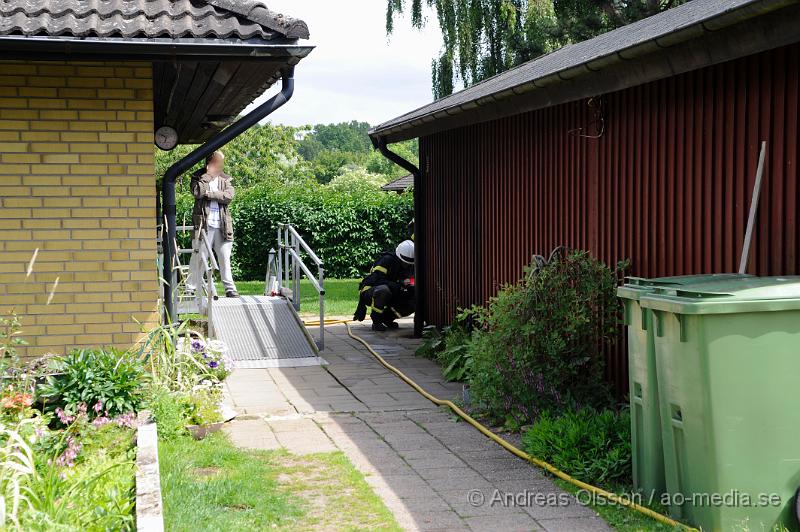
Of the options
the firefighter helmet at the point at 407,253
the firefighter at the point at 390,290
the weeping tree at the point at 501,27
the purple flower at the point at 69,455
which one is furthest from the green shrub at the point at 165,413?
the weeping tree at the point at 501,27

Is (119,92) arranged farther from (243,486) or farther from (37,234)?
(243,486)

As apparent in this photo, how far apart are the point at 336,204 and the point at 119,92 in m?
18.1

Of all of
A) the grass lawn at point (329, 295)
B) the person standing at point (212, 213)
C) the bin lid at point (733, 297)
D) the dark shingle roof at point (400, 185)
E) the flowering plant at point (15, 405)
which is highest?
the dark shingle roof at point (400, 185)

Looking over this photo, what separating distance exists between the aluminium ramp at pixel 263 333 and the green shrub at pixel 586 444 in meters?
4.55

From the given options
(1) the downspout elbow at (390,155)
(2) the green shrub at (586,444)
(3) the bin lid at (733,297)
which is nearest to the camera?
(3) the bin lid at (733,297)

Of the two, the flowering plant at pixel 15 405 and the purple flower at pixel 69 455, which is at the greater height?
the flowering plant at pixel 15 405

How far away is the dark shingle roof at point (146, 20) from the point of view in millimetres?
5688

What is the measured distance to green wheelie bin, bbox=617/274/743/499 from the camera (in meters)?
4.97

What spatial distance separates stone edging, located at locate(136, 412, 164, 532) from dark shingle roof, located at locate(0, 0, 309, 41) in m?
2.45

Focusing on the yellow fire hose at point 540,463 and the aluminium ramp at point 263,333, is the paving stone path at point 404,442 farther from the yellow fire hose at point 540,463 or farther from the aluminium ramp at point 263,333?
the aluminium ramp at point 263,333

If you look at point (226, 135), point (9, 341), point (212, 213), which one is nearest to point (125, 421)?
point (9, 341)

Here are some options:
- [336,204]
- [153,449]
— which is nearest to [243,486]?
[153,449]

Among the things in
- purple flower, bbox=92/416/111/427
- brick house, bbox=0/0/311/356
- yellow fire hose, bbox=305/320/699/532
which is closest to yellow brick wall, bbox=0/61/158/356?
brick house, bbox=0/0/311/356

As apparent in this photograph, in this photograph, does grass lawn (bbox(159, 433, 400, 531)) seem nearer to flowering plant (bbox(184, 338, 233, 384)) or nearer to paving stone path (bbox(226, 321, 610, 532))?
paving stone path (bbox(226, 321, 610, 532))
